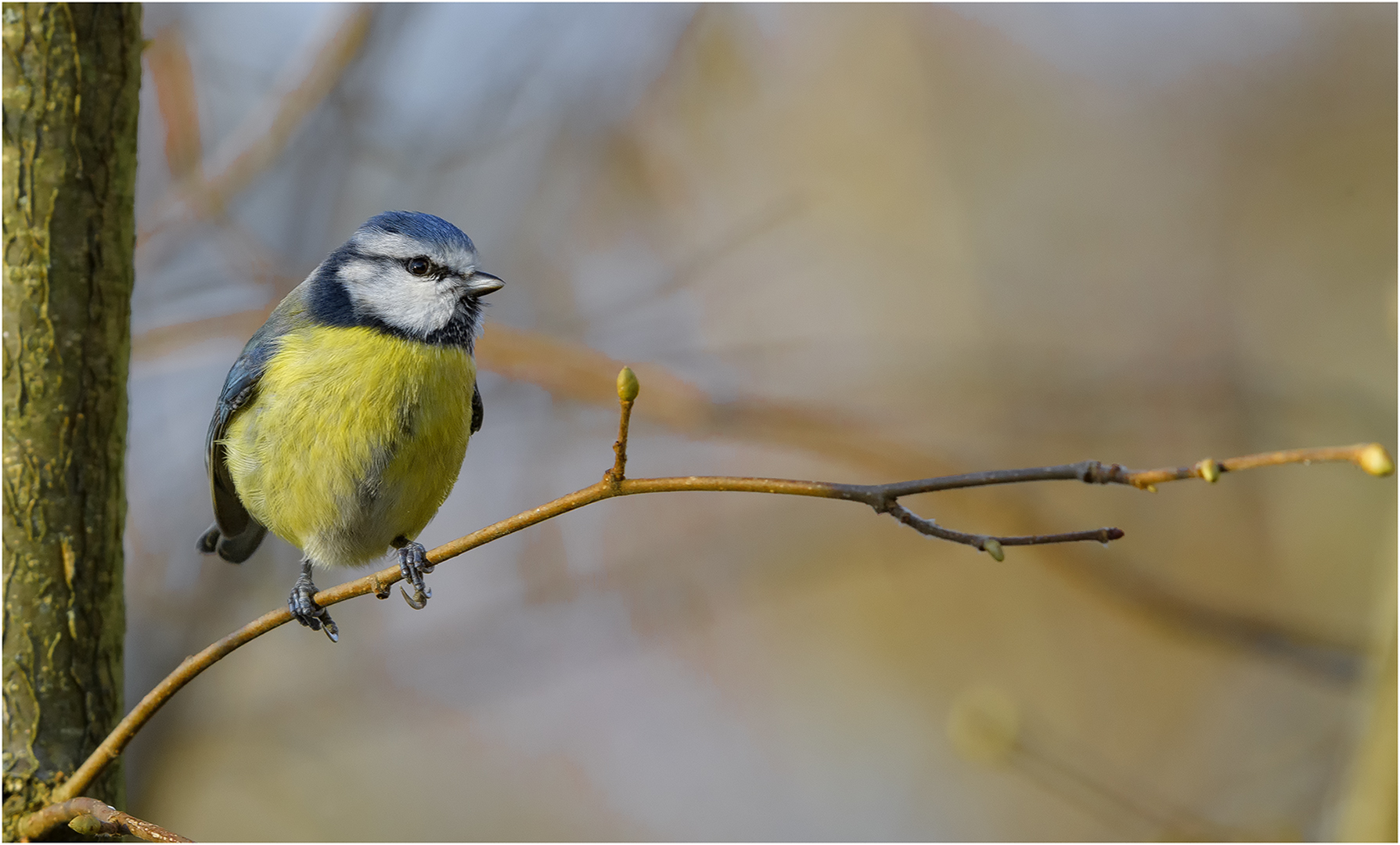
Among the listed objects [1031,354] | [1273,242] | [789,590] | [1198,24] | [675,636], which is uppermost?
[1198,24]

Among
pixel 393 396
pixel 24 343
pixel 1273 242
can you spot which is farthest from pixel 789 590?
pixel 24 343

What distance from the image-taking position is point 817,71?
17.6ft

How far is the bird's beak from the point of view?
2039 millimetres

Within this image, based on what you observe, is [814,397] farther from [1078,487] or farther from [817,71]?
[817,71]

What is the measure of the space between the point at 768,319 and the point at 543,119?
1.58m

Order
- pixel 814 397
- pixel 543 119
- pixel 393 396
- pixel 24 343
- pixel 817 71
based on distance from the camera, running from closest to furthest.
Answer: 1. pixel 24 343
2. pixel 393 396
3. pixel 543 119
4. pixel 814 397
5. pixel 817 71

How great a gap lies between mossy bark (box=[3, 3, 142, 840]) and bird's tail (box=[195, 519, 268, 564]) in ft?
2.02

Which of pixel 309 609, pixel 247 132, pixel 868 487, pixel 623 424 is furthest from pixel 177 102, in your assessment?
pixel 868 487

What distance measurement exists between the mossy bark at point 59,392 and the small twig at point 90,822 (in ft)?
0.29

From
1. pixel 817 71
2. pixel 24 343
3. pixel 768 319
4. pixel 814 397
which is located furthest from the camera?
pixel 817 71

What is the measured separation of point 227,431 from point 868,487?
1625 millimetres

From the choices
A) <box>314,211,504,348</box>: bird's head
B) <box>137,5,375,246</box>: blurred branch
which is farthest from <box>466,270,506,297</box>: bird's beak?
<box>137,5,375,246</box>: blurred branch

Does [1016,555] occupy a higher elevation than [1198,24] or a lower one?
lower

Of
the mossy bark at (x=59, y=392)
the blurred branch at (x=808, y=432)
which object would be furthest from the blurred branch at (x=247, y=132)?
the mossy bark at (x=59, y=392)
